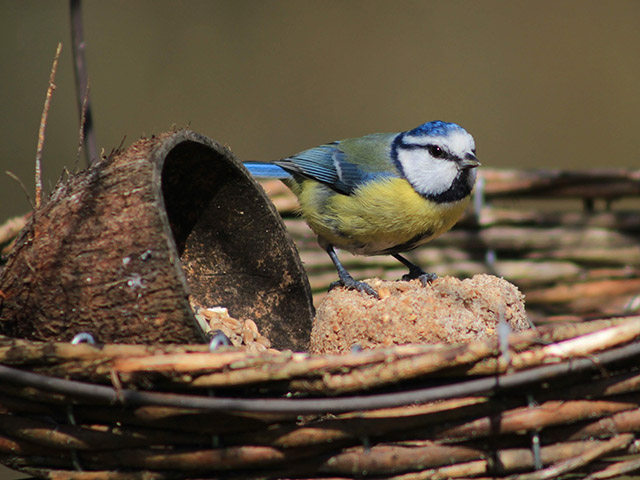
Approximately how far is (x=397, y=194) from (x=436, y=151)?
0.65 ft

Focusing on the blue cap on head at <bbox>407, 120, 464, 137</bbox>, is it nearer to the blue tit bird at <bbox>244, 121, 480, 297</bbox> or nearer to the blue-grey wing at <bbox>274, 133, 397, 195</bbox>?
the blue tit bird at <bbox>244, 121, 480, 297</bbox>

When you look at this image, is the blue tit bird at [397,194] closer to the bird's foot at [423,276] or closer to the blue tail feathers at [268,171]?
the bird's foot at [423,276]

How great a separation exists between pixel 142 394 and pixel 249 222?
34.4 inches

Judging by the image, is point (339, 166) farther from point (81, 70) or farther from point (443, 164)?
point (81, 70)

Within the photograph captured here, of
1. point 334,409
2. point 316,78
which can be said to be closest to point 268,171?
point 334,409

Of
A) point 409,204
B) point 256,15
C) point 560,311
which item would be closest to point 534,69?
point 256,15

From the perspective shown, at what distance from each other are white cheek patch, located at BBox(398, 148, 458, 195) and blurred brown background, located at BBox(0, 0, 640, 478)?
2338 millimetres

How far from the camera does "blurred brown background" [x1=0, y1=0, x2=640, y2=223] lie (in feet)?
15.6

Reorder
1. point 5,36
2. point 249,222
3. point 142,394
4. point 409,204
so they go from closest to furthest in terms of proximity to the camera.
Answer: point 142,394
point 249,222
point 409,204
point 5,36

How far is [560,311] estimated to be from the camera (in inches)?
105

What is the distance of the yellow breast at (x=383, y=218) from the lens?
220 cm

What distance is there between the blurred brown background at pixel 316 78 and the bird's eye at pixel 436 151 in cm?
242

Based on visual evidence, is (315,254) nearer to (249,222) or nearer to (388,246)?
(388,246)

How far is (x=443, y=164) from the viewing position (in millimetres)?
2260
